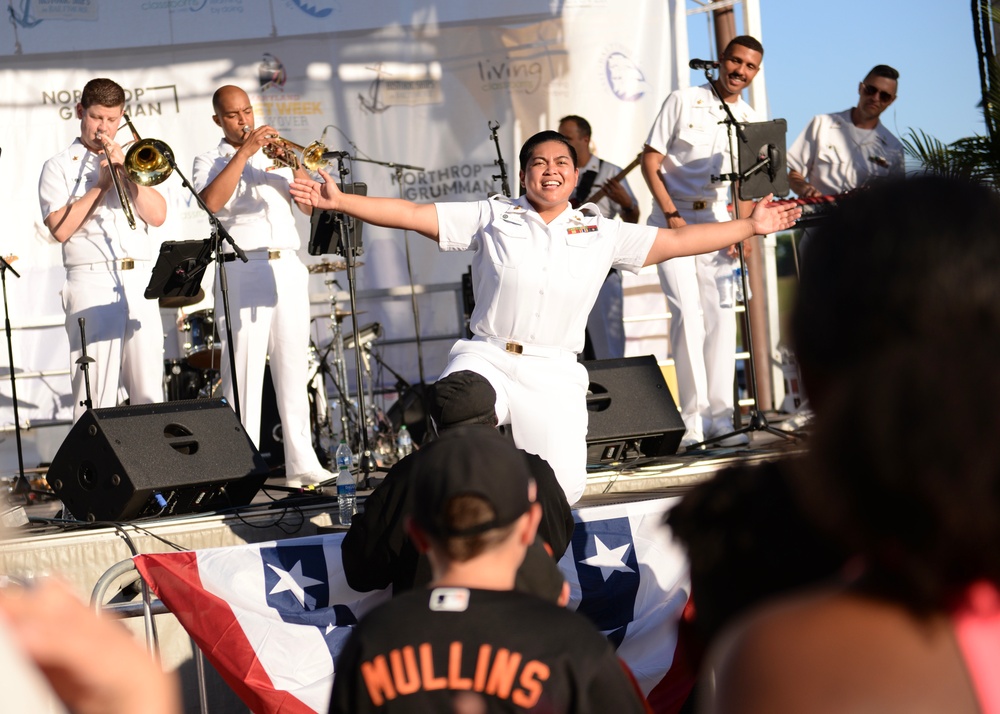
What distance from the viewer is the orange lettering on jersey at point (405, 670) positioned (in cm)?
199

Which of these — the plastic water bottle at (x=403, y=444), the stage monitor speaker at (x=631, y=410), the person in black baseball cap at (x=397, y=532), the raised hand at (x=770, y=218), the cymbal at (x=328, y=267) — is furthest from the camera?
the cymbal at (x=328, y=267)

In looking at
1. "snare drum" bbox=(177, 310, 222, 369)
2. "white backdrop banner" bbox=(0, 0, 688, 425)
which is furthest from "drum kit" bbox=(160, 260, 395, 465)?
"white backdrop banner" bbox=(0, 0, 688, 425)

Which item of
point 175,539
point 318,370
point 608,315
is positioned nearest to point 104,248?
point 175,539

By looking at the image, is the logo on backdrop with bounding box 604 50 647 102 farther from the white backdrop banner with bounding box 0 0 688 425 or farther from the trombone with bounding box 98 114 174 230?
the trombone with bounding box 98 114 174 230

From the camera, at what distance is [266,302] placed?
666 cm

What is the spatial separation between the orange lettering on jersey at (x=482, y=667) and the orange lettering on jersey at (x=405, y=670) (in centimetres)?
10

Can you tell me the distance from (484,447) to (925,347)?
139 cm

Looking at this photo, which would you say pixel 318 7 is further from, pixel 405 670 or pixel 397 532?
pixel 405 670

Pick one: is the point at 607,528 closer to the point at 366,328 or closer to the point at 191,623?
the point at 191,623

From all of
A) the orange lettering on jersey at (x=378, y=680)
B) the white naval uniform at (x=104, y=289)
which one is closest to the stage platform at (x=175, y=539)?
the white naval uniform at (x=104, y=289)

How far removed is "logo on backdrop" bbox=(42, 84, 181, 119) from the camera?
360 inches

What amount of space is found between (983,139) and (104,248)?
5.25 meters

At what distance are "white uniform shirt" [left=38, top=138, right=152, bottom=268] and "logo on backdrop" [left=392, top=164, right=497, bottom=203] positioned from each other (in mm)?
3344

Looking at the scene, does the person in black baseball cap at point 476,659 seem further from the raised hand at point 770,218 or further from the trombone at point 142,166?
the trombone at point 142,166
